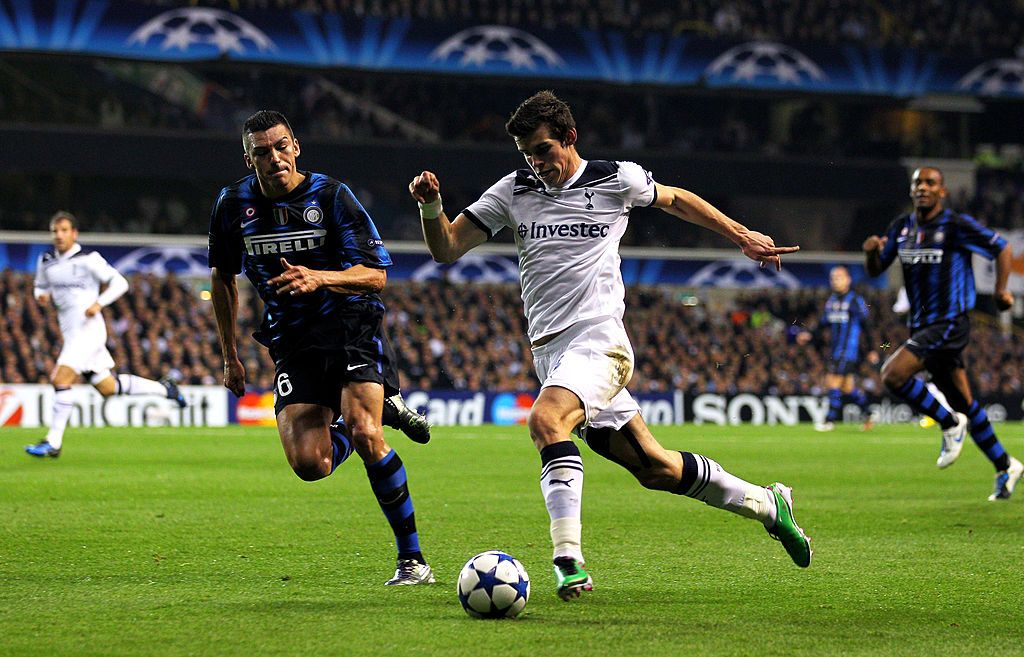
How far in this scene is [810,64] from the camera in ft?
114

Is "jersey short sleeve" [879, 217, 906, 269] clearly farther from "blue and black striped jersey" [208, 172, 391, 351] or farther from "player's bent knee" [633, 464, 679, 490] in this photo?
"blue and black striped jersey" [208, 172, 391, 351]

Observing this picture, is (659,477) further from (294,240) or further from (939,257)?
(939,257)

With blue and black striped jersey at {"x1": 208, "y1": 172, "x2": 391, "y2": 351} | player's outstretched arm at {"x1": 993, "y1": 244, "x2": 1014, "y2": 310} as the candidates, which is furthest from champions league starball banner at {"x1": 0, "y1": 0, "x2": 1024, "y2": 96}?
blue and black striped jersey at {"x1": 208, "y1": 172, "x2": 391, "y2": 351}

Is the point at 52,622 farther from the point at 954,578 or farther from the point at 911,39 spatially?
the point at 911,39

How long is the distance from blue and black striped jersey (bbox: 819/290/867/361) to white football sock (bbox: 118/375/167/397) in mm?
11015

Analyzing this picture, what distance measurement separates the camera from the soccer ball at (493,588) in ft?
17.7

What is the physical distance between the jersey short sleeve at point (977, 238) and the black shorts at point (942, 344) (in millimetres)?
572

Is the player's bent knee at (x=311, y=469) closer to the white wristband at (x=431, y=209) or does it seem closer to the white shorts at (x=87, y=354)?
the white wristband at (x=431, y=209)

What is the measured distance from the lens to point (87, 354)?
14914 millimetres

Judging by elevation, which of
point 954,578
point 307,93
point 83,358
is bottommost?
point 954,578

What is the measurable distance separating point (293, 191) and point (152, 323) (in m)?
21.1

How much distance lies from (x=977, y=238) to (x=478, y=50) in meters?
23.1

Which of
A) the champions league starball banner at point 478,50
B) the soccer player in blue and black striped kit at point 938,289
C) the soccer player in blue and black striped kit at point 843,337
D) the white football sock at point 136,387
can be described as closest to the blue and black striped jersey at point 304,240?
the soccer player in blue and black striped kit at point 938,289

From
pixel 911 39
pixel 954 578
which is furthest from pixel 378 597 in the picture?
pixel 911 39
